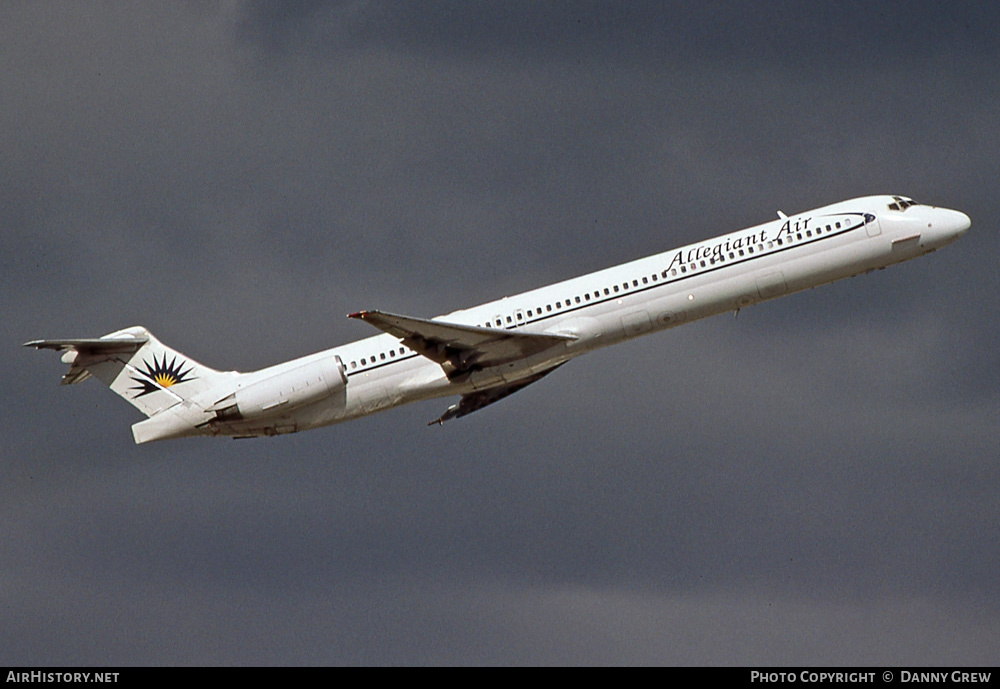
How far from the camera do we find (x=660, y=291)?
53.5 meters

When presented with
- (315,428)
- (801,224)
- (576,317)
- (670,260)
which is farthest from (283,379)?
(801,224)

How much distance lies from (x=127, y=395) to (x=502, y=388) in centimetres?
1570

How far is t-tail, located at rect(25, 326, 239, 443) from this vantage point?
188 feet

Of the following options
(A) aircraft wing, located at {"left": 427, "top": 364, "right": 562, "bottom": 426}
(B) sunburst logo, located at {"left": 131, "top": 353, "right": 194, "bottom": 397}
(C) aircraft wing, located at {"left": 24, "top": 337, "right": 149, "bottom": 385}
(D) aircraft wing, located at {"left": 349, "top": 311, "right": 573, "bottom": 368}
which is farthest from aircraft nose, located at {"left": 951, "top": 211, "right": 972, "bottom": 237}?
(C) aircraft wing, located at {"left": 24, "top": 337, "right": 149, "bottom": 385}

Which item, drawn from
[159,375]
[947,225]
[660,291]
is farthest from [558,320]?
[159,375]

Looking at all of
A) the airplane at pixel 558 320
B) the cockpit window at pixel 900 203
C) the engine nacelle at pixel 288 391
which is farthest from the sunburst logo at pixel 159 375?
the cockpit window at pixel 900 203

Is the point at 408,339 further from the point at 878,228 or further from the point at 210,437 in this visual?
the point at 878,228

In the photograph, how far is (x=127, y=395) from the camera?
2283 inches

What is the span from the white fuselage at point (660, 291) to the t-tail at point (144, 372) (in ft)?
10.4

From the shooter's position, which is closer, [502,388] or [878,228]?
[878,228]

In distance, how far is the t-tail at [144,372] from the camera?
188ft
